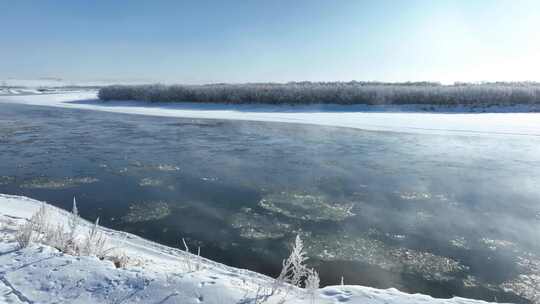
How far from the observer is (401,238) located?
21.7 ft

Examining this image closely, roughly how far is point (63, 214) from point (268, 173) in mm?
5791

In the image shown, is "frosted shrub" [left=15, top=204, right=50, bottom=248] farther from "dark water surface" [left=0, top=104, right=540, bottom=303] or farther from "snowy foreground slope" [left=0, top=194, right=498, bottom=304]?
"dark water surface" [left=0, top=104, right=540, bottom=303]

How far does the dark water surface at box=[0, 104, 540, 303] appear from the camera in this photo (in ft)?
19.0

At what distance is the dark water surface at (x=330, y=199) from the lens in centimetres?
579

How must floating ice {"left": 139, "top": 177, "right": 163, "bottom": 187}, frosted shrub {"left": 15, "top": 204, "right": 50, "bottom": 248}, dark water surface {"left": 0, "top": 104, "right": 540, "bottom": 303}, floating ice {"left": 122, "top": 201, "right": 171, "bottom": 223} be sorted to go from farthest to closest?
floating ice {"left": 139, "top": 177, "right": 163, "bottom": 187} < floating ice {"left": 122, "top": 201, "right": 171, "bottom": 223} < dark water surface {"left": 0, "top": 104, "right": 540, "bottom": 303} < frosted shrub {"left": 15, "top": 204, "right": 50, "bottom": 248}

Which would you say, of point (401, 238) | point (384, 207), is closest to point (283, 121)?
point (384, 207)

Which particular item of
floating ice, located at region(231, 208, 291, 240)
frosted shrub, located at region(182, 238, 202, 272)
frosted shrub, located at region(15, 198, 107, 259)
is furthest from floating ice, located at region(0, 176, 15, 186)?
frosted shrub, located at region(182, 238, 202, 272)

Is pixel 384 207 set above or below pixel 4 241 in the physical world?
below

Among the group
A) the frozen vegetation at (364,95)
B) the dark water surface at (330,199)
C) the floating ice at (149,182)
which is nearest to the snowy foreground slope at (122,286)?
the dark water surface at (330,199)

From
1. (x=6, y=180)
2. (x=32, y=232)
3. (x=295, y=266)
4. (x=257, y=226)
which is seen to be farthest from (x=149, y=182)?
(x=295, y=266)

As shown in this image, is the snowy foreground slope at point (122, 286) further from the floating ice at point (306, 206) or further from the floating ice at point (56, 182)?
the floating ice at point (56, 182)

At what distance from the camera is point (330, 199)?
28.8 feet

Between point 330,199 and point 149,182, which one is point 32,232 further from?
point 330,199

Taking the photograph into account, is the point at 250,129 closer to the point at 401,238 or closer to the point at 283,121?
the point at 283,121
